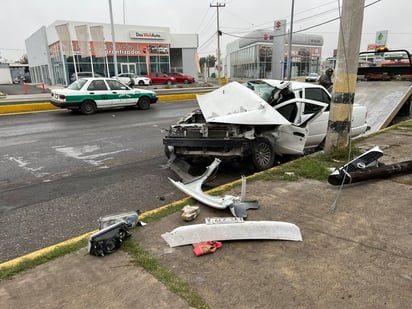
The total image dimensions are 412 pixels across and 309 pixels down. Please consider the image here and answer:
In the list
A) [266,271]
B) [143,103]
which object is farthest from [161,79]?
[266,271]

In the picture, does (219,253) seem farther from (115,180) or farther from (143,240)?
(115,180)

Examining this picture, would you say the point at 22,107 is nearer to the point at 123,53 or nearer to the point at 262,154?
the point at 262,154

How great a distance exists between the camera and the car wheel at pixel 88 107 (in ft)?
45.9

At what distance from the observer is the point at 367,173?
4836 millimetres

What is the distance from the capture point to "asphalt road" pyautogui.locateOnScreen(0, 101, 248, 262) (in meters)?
4.11

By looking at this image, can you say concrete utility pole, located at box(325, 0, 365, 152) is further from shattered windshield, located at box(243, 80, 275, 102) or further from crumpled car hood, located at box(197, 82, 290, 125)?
shattered windshield, located at box(243, 80, 275, 102)

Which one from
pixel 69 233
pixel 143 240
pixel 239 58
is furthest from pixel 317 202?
pixel 239 58

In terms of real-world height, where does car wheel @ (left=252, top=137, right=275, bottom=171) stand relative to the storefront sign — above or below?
below

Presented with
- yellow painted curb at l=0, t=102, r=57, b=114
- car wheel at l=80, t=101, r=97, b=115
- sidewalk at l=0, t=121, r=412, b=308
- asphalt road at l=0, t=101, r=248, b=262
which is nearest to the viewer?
sidewalk at l=0, t=121, r=412, b=308

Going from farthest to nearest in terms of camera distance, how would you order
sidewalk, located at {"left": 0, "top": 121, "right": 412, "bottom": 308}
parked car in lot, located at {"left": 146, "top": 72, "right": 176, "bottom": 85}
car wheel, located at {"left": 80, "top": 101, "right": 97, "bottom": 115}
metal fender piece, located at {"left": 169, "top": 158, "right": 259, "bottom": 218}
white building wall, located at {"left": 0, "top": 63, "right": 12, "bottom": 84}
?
white building wall, located at {"left": 0, "top": 63, "right": 12, "bottom": 84}
parked car in lot, located at {"left": 146, "top": 72, "right": 176, "bottom": 85}
car wheel, located at {"left": 80, "top": 101, "right": 97, "bottom": 115}
metal fender piece, located at {"left": 169, "top": 158, "right": 259, "bottom": 218}
sidewalk, located at {"left": 0, "top": 121, "right": 412, "bottom": 308}

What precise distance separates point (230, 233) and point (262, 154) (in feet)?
9.55

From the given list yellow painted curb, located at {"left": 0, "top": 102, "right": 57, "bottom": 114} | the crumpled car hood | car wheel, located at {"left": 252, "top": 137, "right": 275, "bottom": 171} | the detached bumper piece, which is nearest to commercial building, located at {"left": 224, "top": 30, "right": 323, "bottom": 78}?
yellow painted curb, located at {"left": 0, "top": 102, "right": 57, "bottom": 114}

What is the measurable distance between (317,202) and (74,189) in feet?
12.7

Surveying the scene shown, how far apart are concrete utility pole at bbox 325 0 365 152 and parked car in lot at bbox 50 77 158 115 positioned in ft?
36.0
